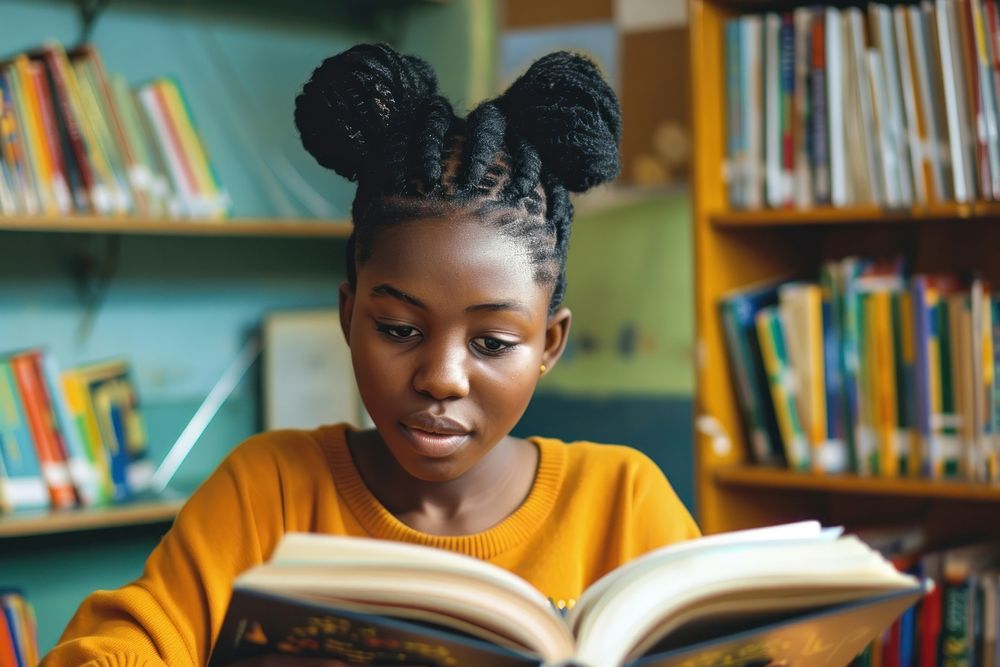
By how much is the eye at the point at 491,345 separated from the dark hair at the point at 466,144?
0.26ft

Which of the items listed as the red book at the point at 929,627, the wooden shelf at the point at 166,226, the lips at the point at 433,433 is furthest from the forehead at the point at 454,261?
the red book at the point at 929,627

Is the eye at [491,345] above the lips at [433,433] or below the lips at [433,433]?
above

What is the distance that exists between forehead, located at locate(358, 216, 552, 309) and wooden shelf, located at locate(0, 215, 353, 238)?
3.37 feet

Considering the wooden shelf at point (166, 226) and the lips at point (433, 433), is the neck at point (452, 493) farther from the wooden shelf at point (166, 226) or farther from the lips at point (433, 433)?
the wooden shelf at point (166, 226)

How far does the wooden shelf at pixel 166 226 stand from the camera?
2.15 meters

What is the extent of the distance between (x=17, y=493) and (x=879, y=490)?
1606 mm

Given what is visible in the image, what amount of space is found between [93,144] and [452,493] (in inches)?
57.2

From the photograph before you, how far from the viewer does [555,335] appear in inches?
43.6

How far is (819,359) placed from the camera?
6.47ft

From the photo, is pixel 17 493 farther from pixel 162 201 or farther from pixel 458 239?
pixel 458 239

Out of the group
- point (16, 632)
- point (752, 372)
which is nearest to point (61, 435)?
point (16, 632)

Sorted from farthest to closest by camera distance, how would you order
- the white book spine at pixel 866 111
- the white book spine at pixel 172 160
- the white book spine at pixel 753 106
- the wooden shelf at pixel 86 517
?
the white book spine at pixel 172 160
the wooden shelf at pixel 86 517
the white book spine at pixel 753 106
the white book spine at pixel 866 111

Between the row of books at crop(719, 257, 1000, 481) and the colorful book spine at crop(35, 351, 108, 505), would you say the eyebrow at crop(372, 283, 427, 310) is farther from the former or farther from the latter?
the colorful book spine at crop(35, 351, 108, 505)

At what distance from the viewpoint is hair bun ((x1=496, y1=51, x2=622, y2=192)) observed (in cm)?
103
